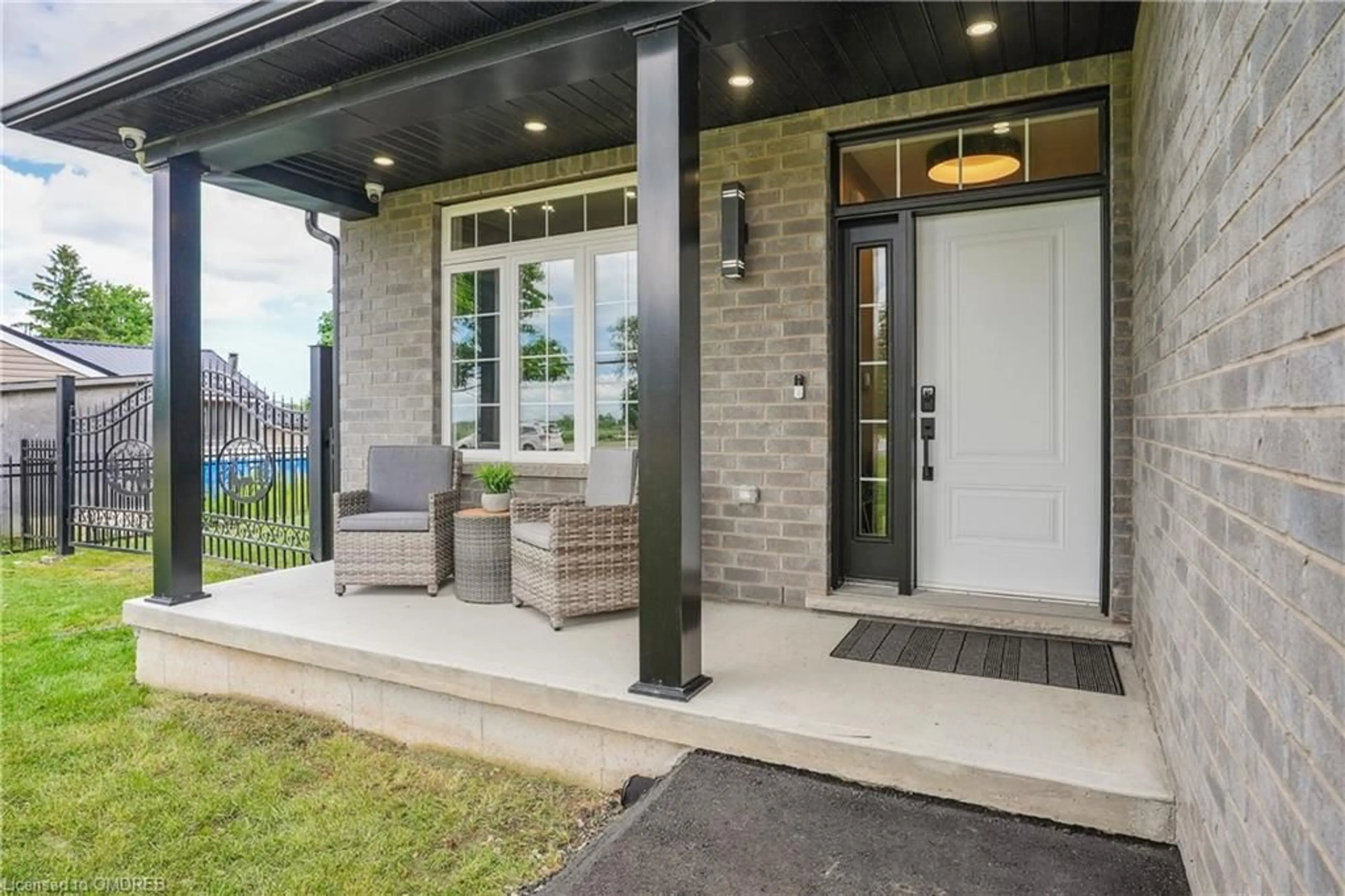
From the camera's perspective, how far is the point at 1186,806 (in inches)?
73.9

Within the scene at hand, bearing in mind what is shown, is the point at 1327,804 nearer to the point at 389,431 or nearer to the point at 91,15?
the point at 389,431

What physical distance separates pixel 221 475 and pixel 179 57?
4.33 m

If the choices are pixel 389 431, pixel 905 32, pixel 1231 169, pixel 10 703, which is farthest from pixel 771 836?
pixel 389 431

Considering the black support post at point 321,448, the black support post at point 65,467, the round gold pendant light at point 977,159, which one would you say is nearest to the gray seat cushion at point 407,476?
the black support post at point 321,448

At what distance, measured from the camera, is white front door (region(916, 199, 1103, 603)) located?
376cm

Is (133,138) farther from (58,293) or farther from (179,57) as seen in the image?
(58,293)

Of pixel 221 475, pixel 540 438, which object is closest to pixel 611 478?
pixel 540 438

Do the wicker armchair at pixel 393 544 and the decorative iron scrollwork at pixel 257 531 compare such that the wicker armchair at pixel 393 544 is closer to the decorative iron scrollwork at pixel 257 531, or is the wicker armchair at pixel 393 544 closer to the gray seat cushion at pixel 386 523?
the gray seat cushion at pixel 386 523

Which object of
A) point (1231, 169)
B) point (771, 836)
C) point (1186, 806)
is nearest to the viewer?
point (1231, 169)

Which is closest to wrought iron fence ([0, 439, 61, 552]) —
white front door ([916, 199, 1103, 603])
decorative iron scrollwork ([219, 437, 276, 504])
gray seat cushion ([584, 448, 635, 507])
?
decorative iron scrollwork ([219, 437, 276, 504])

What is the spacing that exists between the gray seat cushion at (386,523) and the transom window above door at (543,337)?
1.05 m

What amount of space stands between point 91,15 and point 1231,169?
960 centimetres

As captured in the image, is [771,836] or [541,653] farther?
[541,653]

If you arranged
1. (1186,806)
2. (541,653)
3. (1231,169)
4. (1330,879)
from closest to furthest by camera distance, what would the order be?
1. (1330,879)
2. (1231,169)
3. (1186,806)
4. (541,653)
